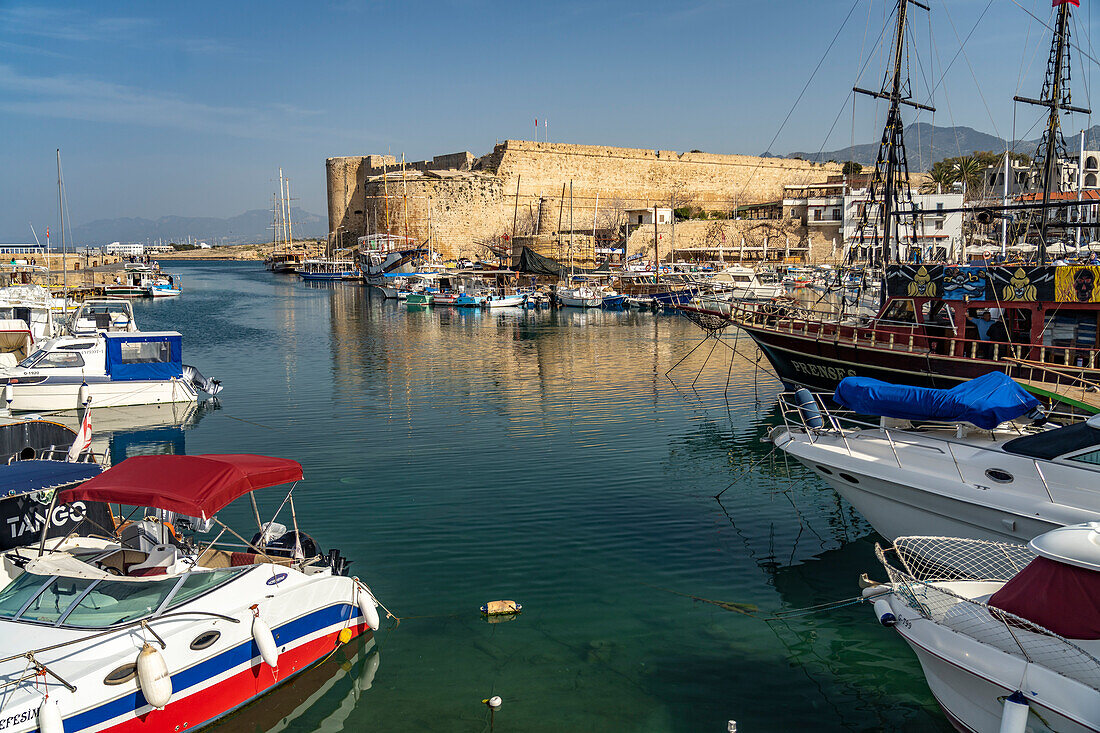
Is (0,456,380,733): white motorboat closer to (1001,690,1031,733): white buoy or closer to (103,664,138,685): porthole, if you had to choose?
(103,664,138,685): porthole

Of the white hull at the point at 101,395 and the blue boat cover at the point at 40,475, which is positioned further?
the white hull at the point at 101,395

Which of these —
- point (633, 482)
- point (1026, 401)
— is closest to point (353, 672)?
point (633, 482)

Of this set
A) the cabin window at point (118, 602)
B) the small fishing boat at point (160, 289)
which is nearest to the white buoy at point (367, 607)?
the cabin window at point (118, 602)

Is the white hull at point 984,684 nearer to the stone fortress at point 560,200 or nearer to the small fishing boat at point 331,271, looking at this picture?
the stone fortress at point 560,200

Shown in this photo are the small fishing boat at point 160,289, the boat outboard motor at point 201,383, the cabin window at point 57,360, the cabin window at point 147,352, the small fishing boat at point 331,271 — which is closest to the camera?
the cabin window at point 57,360

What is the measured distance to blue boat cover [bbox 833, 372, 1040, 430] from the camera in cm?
940

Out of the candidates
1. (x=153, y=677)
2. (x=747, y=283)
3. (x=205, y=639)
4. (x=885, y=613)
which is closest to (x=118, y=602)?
(x=205, y=639)

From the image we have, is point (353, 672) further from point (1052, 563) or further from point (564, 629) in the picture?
point (1052, 563)

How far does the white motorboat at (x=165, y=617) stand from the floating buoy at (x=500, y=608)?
3.91 ft

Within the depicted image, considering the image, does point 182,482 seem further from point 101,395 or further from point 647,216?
point 647,216

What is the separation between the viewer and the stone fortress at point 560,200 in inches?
2559

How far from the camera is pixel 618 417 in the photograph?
1786 cm

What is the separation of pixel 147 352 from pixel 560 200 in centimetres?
5343

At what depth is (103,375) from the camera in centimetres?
1908
